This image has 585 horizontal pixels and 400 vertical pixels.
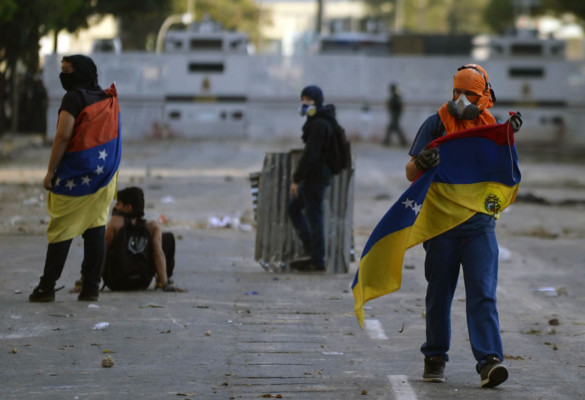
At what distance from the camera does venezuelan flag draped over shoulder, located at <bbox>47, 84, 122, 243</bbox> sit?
9.38m

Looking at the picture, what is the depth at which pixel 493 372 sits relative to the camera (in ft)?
22.5

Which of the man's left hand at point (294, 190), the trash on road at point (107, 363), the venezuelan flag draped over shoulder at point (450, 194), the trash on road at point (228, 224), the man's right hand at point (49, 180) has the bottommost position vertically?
the trash on road at point (228, 224)

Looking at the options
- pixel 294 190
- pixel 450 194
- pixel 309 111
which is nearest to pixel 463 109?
pixel 450 194

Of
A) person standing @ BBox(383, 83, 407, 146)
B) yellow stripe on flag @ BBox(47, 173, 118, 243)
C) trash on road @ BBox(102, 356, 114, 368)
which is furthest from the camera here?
person standing @ BBox(383, 83, 407, 146)

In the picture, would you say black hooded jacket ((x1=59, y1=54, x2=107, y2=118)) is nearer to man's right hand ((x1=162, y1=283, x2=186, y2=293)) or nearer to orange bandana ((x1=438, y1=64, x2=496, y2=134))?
man's right hand ((x1=162, y1=283, x2=186, y2=293))

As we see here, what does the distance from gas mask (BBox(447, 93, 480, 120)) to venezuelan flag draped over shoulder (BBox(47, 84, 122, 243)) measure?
3.34 metres

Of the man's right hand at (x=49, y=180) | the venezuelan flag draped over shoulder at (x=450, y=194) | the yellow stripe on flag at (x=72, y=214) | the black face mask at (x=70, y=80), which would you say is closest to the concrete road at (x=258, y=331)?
the yellow stripe on flag at (x=72, y=214)

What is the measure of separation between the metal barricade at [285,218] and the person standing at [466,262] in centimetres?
469

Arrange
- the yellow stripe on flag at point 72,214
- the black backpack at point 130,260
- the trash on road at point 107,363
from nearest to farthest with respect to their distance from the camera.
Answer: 1. the trash on road at point 107,363
2. the yellow stripe on flag at point 72,214
3. the black backpack at point 130,260

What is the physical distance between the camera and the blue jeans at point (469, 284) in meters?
7.00

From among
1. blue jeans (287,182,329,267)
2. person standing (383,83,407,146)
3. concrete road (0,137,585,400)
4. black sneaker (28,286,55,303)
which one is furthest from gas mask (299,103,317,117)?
person standing (383,83,407,146)

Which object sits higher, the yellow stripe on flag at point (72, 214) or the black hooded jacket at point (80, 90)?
the black hooded jacket at point (80, 90)

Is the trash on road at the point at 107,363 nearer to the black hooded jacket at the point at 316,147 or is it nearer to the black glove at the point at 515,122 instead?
the black glove at the point at 515,122

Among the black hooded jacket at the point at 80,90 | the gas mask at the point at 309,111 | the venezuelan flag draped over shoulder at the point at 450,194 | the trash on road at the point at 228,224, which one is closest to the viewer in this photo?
the venezuelan flag draped over shoulder at the point at 450,194
